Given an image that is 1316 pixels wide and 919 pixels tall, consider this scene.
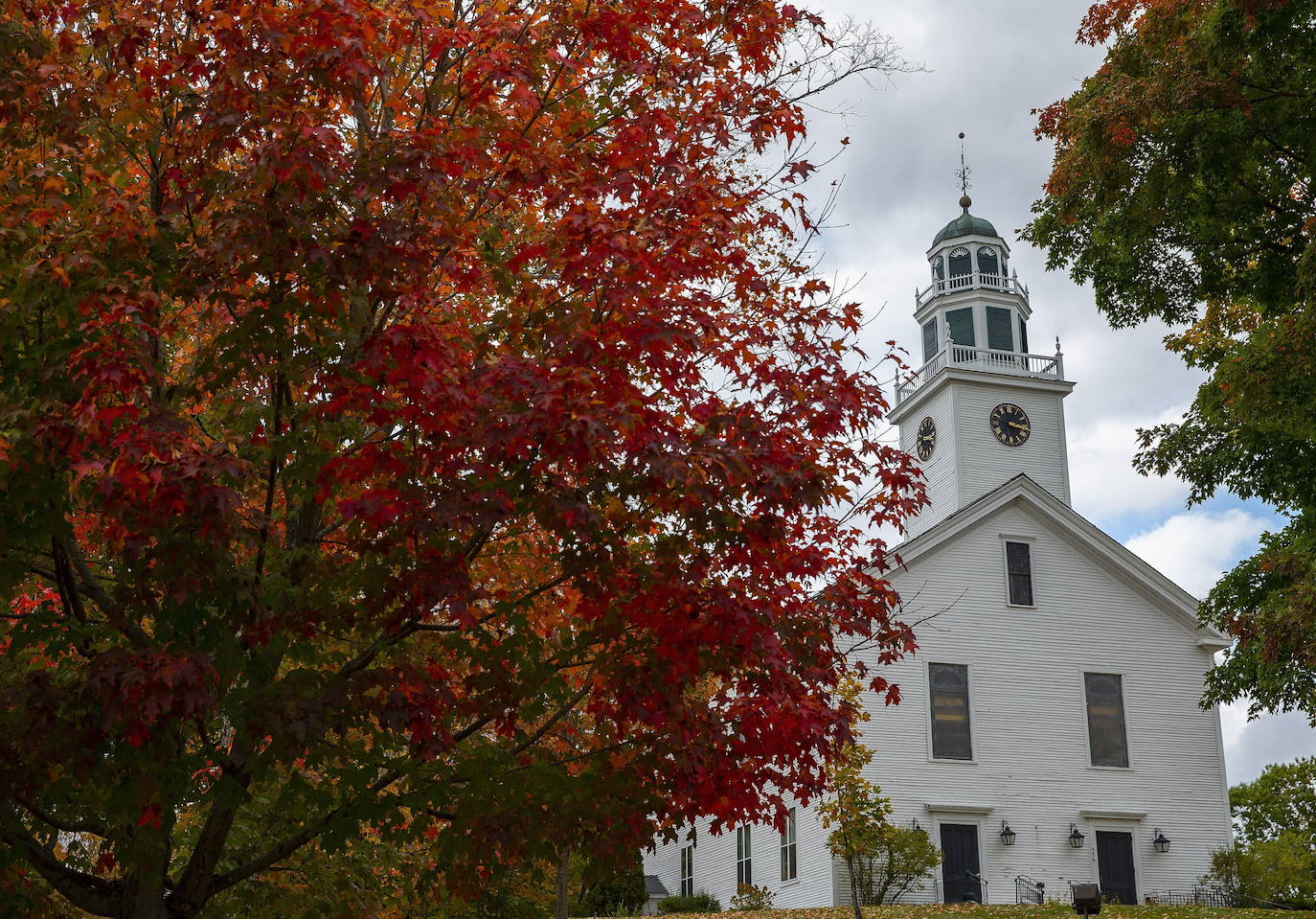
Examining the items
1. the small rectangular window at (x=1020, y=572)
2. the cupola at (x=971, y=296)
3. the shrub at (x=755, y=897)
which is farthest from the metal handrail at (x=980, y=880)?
the cupola at (x=971, y=296)

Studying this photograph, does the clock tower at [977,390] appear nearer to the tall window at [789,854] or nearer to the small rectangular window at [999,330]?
the small rectangular window at [999,330]

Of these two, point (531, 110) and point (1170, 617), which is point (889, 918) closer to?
point (1170, 617)

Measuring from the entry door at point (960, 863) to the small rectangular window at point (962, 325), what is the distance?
1782cm

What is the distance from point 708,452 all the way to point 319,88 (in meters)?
3.04

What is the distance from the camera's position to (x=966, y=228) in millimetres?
44156

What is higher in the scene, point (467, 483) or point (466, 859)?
point (467, 483)

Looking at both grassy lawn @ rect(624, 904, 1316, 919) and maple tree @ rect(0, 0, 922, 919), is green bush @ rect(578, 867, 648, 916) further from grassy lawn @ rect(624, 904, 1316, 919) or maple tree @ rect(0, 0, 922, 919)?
maple tree @ rect(0, 0, 922, 919)

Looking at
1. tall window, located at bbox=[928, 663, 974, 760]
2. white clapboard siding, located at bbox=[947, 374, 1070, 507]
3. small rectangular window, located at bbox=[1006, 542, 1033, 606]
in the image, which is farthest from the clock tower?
tall window, located at bbox=[928, 663, 974, 760]

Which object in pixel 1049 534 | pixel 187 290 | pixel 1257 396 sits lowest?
pixel 187 290

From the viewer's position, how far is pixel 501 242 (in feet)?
28.3

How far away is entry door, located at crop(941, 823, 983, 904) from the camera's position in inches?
1147

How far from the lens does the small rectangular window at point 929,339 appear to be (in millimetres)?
43591

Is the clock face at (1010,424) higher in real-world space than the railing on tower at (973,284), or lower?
lower

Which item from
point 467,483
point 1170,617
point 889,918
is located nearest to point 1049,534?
point 1170,617
